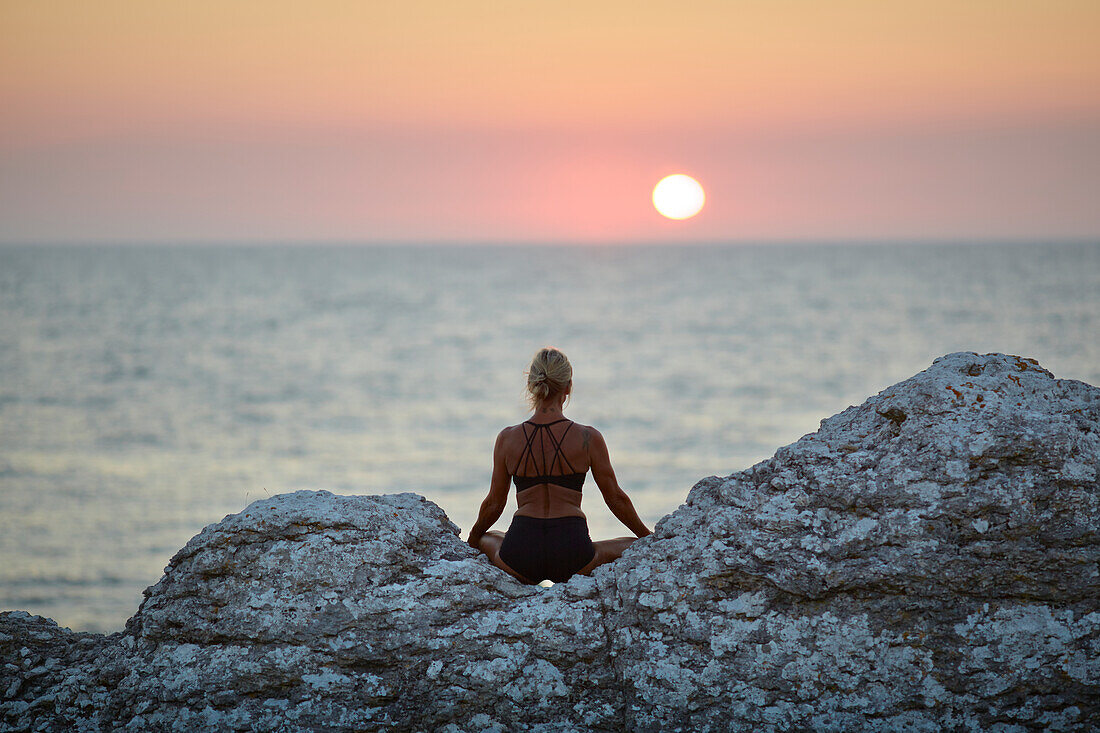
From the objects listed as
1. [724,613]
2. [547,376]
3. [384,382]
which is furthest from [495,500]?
[384,382]

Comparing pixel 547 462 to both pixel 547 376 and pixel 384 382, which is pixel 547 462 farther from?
pixel 384 382

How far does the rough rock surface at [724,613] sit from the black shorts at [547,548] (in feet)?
1.66

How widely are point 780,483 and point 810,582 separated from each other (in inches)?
19.9

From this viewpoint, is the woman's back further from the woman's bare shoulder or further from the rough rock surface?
the rough rock surface

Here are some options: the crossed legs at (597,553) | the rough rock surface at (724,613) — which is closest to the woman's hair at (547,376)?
the crossed legs at (597,553)

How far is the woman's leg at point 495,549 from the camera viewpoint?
5.19 metres

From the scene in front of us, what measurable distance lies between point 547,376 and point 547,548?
1.01 metres

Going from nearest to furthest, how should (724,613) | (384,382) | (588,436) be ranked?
(724,613) → (588,436) → (384,382)

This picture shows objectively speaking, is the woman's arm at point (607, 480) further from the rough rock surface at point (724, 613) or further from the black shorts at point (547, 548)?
the rough rock surface at point (724, 613)

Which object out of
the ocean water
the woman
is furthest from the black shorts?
the ocean water

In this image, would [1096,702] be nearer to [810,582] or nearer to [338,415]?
[810,582]

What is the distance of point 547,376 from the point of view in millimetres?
5578

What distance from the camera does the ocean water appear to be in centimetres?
1780

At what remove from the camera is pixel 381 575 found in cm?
460
